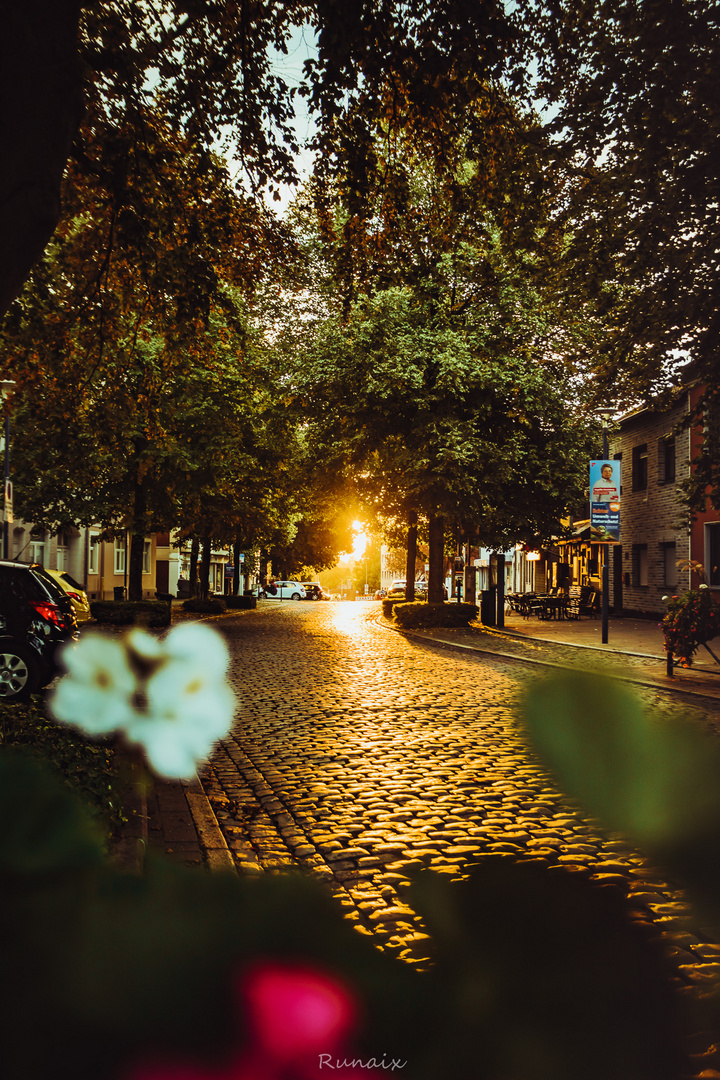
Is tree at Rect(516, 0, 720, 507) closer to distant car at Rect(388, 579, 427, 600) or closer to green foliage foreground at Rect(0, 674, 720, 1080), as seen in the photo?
green foliage foreground at Rect(0, 674, 720, 1080)

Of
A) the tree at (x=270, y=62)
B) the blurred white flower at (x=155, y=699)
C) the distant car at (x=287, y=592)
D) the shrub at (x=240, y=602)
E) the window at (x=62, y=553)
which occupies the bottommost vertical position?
the distant car at (x=287, y=592)

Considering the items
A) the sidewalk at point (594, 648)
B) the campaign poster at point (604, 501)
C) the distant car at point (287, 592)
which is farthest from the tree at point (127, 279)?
the distant car at point (287, 592)

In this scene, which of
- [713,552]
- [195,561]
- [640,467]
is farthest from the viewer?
[195,561]

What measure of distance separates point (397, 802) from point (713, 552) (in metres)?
25.1

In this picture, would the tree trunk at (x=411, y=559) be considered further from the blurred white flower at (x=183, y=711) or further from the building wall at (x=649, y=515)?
the blurred white flower at (x=183, y=711)

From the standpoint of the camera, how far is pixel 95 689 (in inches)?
421

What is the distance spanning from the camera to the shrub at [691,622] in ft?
43.9

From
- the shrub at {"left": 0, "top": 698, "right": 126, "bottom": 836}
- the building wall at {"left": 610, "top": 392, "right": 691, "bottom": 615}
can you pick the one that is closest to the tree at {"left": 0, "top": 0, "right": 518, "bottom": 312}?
the shrub at {"left": 0, "top": 698, "right": 126, "bottom": 836}

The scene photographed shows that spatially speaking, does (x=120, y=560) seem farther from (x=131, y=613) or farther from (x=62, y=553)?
(x=131, y=613)

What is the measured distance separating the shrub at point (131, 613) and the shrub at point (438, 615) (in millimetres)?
7178

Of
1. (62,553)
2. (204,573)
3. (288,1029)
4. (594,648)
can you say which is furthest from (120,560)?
(288,1029)

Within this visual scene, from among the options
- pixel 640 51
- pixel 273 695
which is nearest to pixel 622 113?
pixel 640 51

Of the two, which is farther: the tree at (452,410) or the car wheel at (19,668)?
the tree at (452,410)

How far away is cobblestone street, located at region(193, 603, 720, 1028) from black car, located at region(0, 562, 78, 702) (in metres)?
2.20
